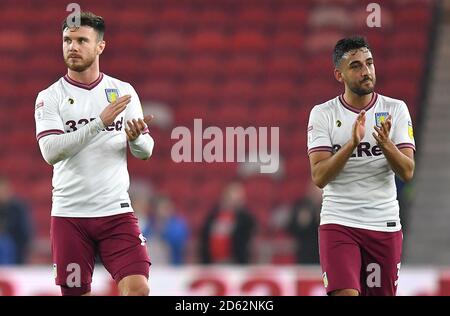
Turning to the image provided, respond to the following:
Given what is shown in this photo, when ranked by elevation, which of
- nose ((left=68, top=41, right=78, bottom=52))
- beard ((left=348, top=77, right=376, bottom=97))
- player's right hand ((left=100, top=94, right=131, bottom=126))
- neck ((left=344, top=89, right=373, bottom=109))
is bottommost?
player's right hand ((left=100, top=94, right=131, bottom=126))

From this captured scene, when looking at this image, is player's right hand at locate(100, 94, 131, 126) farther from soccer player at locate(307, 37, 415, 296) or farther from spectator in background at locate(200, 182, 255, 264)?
spectator in background at locate(200, 182, 255, 264)

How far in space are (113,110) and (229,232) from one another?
5.27 m

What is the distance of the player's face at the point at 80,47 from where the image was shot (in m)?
5.51

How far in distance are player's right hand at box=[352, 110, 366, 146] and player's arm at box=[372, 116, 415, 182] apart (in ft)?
0.20

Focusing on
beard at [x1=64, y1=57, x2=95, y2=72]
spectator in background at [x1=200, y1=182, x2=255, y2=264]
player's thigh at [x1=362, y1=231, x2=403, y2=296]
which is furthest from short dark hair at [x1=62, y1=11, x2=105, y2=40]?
spectator in background at [x1=200, y1=182, x2=255, y2=264]

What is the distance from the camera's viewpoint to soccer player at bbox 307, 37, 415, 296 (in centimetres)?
550

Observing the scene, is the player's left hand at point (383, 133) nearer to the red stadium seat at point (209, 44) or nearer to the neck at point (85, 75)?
the neck at point (85, 75)

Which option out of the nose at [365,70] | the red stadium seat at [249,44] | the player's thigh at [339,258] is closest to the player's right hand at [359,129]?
the nose at [365,70]

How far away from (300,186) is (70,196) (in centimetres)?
755

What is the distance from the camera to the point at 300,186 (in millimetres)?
12938

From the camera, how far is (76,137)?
17.8 ft

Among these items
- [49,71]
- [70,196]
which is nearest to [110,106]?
[70,196]

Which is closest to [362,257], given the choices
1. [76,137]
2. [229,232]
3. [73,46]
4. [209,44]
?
[76,137]
